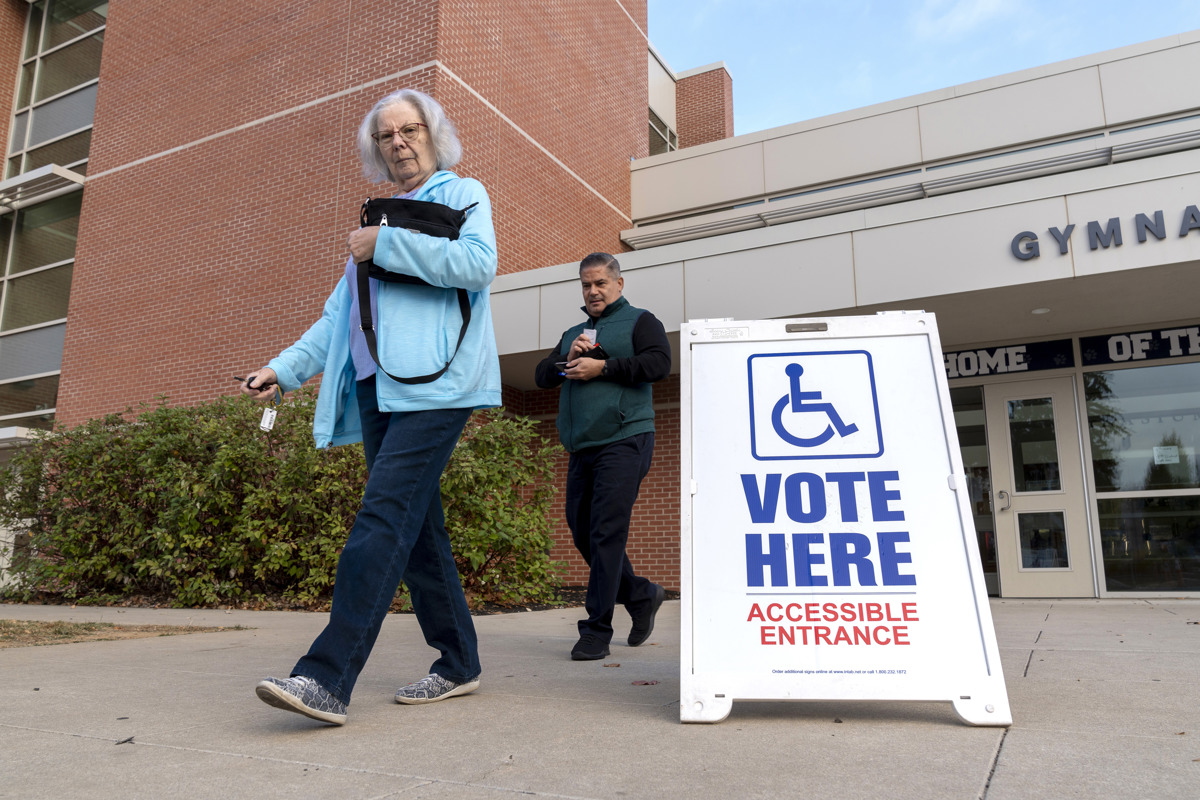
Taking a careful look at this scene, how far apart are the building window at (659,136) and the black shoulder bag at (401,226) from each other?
1566 cm

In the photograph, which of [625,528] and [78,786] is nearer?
[78,786]

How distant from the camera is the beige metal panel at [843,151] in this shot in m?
13.5

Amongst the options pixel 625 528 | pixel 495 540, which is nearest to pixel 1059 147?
pixel 495 540

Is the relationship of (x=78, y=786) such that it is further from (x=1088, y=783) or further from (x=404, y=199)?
(x=1088, y=783)

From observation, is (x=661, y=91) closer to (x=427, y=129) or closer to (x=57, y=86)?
(x=57, y=86)

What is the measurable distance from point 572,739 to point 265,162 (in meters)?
12.4

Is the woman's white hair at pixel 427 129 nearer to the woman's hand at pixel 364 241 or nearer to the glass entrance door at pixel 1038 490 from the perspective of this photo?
the woman's hand at pixel 364 241

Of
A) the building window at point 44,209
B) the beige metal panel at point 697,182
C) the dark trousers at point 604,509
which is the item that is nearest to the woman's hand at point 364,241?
the dark trousers at point 604,509

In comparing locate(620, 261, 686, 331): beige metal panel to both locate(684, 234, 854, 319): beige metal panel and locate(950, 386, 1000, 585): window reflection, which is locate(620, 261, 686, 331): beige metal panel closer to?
locate(684, 234, 854, 319): beige metal panel

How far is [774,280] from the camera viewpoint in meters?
9.35

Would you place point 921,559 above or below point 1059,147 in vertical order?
below

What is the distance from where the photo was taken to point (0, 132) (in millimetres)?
17047

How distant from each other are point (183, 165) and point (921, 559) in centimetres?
1393

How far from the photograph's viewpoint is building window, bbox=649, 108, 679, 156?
58.5 ft
